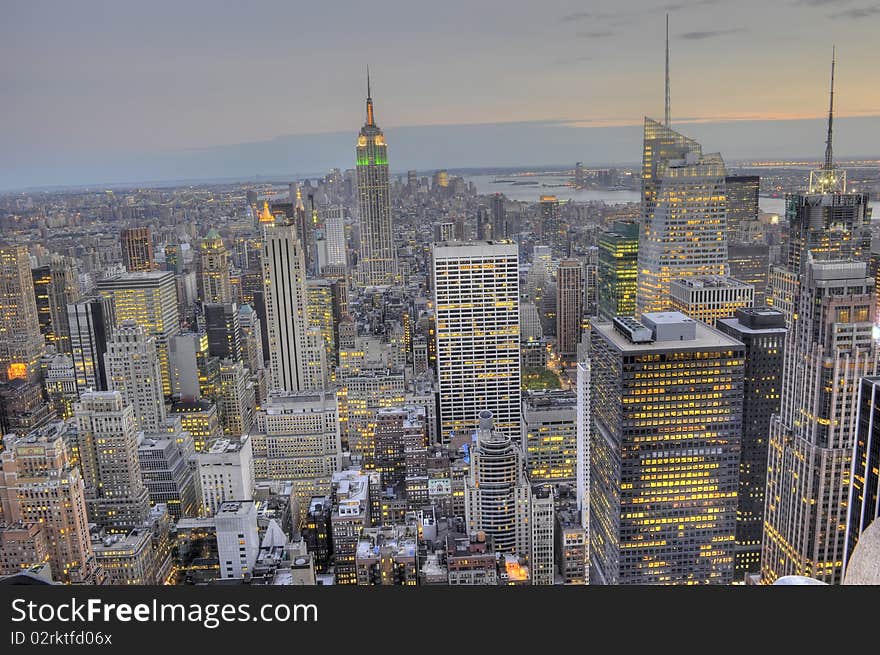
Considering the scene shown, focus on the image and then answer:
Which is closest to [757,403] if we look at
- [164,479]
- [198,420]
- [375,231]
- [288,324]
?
[164,479]

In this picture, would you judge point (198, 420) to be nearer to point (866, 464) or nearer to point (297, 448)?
point (297, 448)

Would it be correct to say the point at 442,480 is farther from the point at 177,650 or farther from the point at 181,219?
the point at 177,650

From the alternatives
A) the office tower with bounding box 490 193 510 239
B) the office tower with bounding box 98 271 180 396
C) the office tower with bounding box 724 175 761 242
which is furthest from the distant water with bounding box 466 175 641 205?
the office tower with bounding box 98 271 180 396

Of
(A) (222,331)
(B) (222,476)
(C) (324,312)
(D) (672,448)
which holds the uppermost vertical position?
(C) (324,312)

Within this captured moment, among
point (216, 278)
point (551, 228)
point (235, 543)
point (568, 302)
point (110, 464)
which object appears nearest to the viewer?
point (235, 543)

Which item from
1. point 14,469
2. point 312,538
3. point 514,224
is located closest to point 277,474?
point 312,538

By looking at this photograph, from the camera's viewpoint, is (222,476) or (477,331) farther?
(477,331)

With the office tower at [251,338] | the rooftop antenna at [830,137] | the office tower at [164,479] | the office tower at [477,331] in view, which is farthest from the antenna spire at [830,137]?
the office tower at [251,338]
